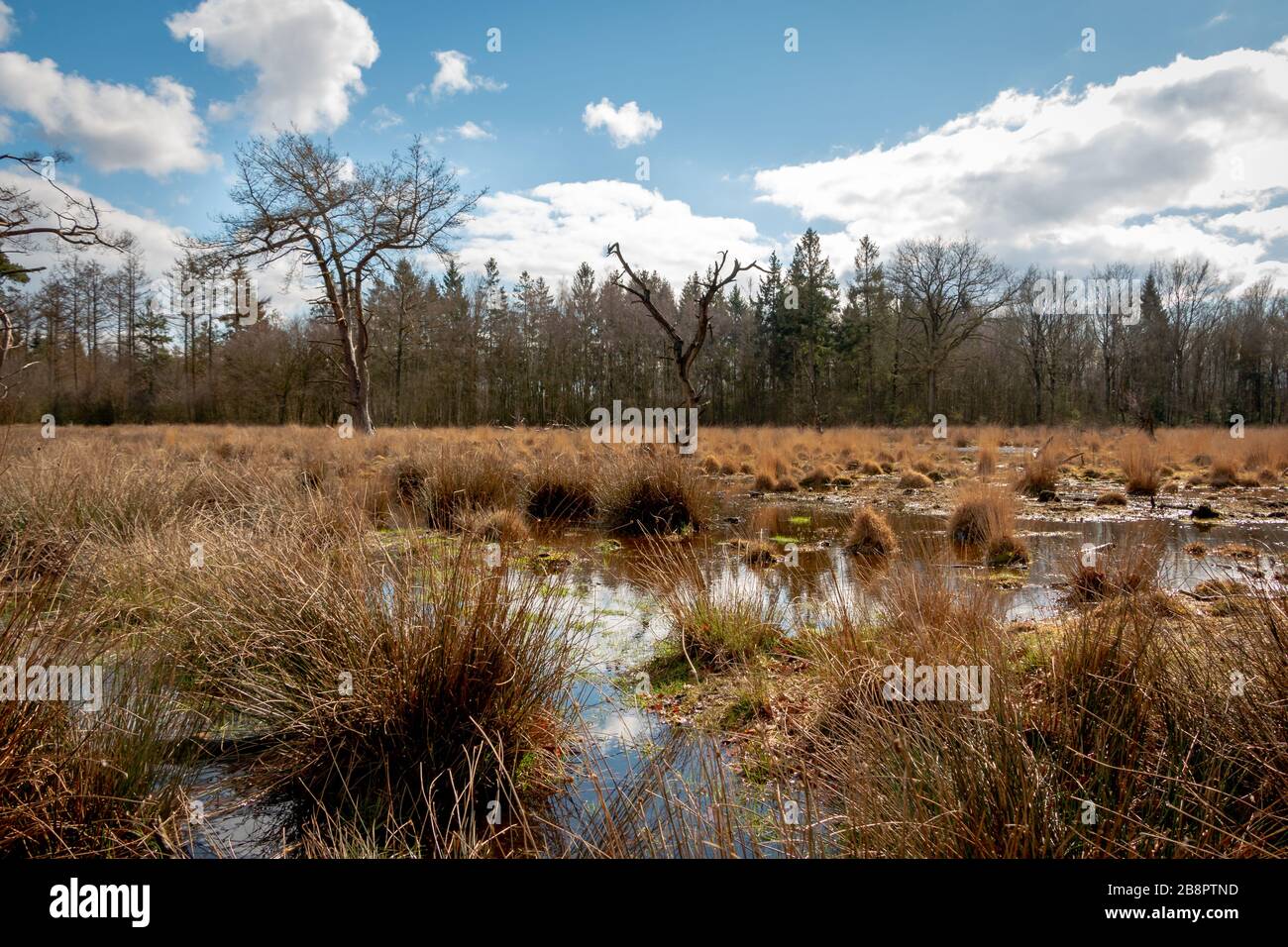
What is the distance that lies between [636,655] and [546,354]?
133 feet

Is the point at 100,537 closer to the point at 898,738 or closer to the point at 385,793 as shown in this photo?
the point at 385,793

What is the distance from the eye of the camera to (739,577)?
5.41 metres

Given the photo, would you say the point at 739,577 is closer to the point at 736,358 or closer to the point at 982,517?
the point at 982,517

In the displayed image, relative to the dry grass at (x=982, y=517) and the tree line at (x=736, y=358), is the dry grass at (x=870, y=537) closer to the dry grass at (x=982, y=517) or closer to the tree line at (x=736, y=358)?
the dry grass at (x=982, y=517)

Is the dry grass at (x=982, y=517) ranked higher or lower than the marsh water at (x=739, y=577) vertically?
higher

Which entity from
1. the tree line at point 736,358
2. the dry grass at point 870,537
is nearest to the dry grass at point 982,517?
the dry grass at point 870,537

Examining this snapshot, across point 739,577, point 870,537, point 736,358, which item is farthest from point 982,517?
point 736,358

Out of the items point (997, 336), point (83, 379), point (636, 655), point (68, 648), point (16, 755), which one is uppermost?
point (997, 336)

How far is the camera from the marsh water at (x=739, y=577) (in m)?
2.53

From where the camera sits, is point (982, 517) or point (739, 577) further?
point (982, 517)

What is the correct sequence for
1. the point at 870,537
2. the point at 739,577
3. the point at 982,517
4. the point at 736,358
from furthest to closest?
the point at 736,358
the point at 982,517
the point at 870,537
the point at 739,577
